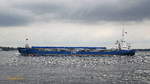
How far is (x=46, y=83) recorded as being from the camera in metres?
51.9

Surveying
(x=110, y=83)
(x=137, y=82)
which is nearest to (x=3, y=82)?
(x=110, y=83)

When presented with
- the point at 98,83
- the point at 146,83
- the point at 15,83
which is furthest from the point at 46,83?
the point at 146,83

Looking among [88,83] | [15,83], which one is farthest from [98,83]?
[15,83]

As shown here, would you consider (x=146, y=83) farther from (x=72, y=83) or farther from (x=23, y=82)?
(x=23, y=82)

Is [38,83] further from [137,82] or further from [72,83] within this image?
[137,82]

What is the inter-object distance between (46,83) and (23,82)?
450 centimetres

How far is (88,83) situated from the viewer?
174ft

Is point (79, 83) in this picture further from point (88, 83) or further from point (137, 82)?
point (137, 82)

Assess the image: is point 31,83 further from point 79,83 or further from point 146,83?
point 146,83

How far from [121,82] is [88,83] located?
6.10 meters

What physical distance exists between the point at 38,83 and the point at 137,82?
57.7 ft

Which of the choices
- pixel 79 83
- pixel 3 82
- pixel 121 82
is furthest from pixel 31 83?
pixel 121 82

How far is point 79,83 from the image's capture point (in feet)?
173

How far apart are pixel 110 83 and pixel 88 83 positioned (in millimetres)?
3842
